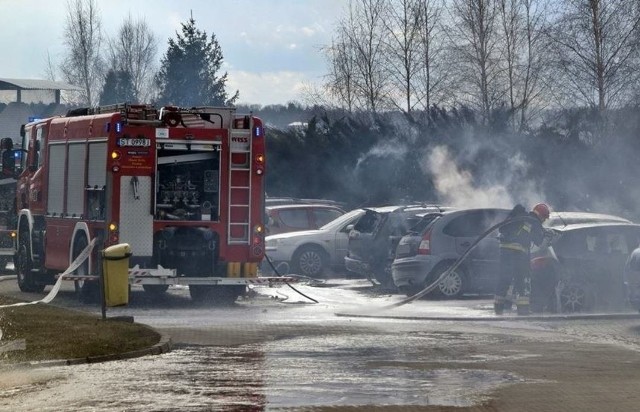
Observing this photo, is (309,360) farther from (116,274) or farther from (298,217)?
(298,217)

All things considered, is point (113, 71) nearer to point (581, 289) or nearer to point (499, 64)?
point (499, 64)

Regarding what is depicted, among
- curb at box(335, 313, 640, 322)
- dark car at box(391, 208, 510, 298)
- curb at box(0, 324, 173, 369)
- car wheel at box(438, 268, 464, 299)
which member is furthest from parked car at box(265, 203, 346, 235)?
curb at box(0, 324, 173, 369)

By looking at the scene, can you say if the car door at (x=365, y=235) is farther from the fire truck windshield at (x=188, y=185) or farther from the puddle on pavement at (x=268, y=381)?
the puddle on pavement at (x=268, y=381)

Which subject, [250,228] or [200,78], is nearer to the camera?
[250,228]

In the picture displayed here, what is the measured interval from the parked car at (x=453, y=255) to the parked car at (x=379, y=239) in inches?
60.6

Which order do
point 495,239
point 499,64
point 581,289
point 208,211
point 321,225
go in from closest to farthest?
point 581,289, point 208,211, point 495,239, point 321,225, point 499,64

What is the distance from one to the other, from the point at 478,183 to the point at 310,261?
5471mm

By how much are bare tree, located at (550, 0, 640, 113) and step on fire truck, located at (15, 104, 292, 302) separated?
56.2 ft

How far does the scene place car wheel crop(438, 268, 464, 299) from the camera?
22.5 metres

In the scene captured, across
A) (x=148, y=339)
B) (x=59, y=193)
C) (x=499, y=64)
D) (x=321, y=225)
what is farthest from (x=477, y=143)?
(x=148, y=339)

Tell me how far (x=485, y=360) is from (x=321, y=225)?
58.6 ft

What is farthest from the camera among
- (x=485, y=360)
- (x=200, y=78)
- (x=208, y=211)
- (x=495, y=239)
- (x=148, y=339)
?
(x=200, y=78)

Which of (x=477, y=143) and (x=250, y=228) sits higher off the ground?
(x=477, y=143)

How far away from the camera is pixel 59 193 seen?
2291 centimetres
